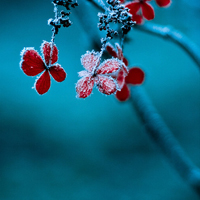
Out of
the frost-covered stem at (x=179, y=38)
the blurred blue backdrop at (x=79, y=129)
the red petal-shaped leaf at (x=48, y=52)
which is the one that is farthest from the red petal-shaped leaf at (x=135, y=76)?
the blurred blue backdrop at (x=79, y=129)

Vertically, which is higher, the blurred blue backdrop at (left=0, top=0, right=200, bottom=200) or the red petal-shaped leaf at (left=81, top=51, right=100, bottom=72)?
the blurred blue backdrop at (left=0, top=0, right=200, bottom=200)

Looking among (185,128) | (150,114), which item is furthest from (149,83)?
(150,114)

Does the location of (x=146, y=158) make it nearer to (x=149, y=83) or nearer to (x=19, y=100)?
Result: (x=149, y=83)

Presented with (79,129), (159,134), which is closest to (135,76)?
(159,134)

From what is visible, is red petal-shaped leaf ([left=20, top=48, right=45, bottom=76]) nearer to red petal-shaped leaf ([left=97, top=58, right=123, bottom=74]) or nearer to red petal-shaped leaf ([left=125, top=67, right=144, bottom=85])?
red petal-shaped leaf ([left=97, top=58, right=123, bottom=74])

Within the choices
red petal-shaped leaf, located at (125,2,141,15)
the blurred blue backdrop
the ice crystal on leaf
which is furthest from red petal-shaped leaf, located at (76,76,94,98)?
the blurred blue backdrop

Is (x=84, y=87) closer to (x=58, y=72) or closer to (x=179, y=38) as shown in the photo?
(x=58, y=72)
